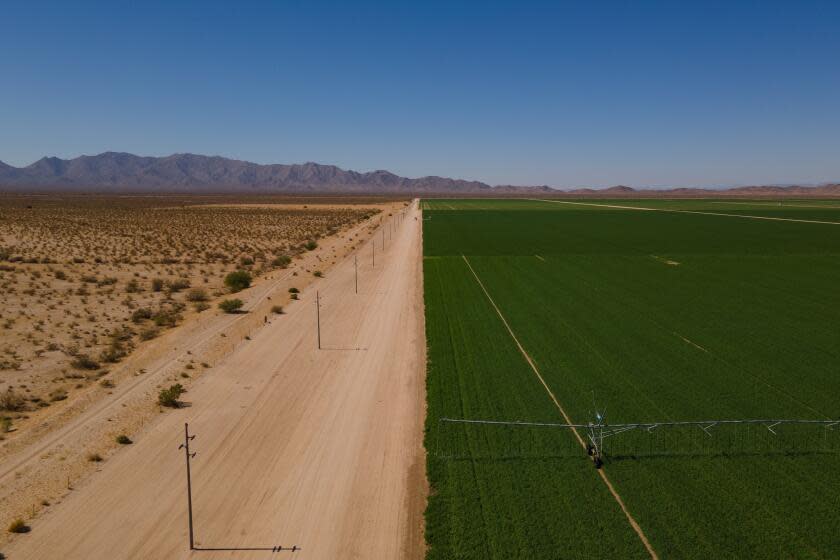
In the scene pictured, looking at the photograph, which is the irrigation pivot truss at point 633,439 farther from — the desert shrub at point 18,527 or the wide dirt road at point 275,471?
the desert shrub at point 18,527

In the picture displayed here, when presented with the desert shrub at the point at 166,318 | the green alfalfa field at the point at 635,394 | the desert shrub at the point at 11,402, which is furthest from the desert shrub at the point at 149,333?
the green alfalfa field at the point at 635,394

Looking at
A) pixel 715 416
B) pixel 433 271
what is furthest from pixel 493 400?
pixel 433 271

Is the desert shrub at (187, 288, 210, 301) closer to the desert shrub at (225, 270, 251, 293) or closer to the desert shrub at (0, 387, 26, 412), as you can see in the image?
the desert shrub at (225, 270, 251, 293)

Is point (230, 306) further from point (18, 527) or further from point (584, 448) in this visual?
point (584, 448)

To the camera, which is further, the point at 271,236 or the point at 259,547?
the point at 271,236

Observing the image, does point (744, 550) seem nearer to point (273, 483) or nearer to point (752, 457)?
point (752, 457)
